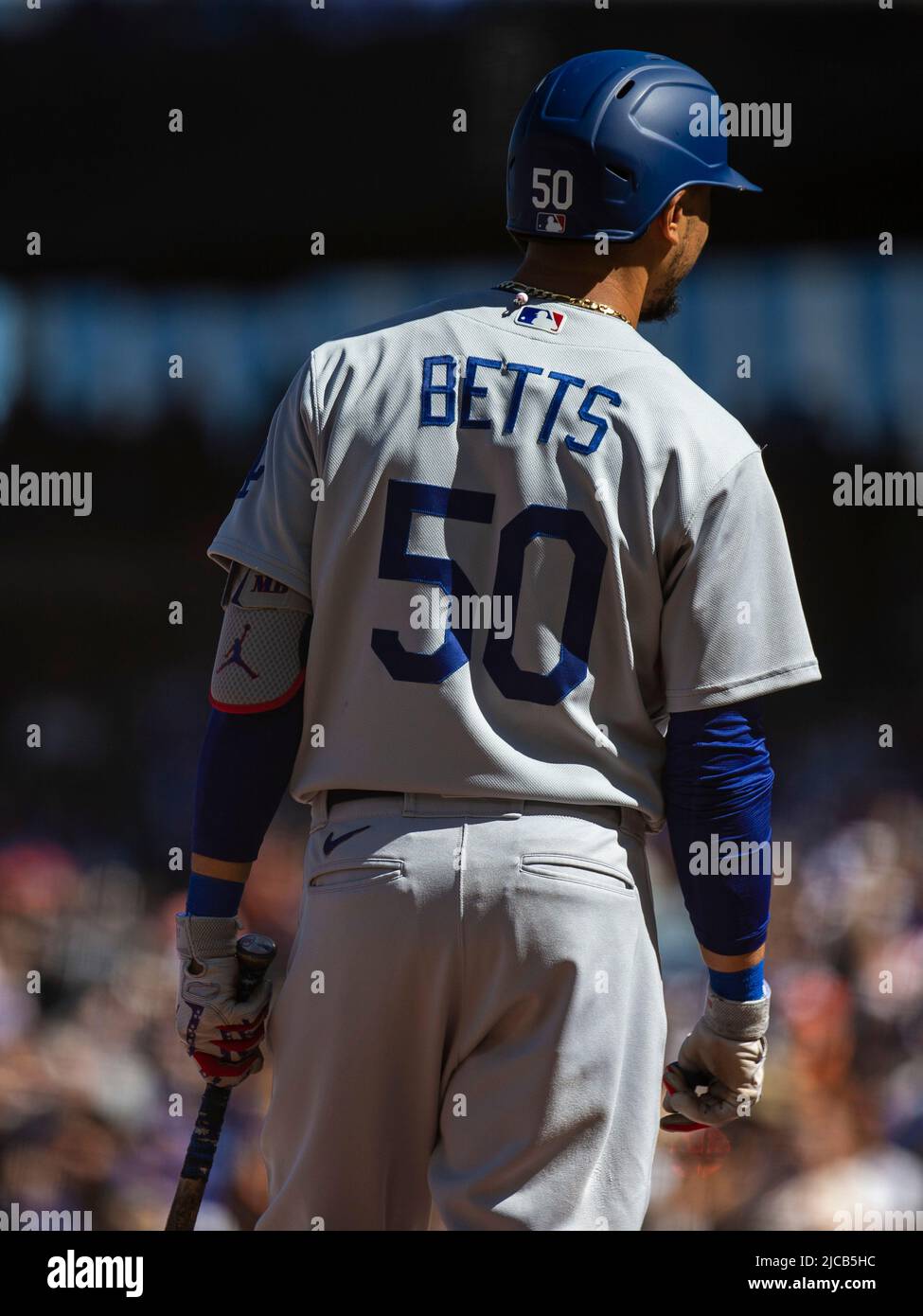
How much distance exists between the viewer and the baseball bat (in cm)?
170

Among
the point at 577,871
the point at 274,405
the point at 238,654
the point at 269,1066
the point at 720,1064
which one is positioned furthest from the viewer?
the point at 274,405

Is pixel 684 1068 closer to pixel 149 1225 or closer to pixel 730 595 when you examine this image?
pixel 730 595

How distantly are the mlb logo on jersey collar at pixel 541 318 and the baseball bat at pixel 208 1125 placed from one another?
734 mm

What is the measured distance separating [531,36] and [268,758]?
6.70 feet

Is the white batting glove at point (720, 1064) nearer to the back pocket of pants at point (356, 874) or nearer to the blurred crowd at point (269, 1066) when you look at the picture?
the back pocket of pants at point (356, 874)

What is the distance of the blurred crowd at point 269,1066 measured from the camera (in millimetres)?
3188

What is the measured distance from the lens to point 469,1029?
1.56 metres

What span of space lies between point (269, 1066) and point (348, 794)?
1723 millimetres

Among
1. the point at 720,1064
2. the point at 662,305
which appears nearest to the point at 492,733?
the point at 720,1064

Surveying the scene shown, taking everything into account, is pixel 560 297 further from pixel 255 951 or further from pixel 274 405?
pixel 274 405

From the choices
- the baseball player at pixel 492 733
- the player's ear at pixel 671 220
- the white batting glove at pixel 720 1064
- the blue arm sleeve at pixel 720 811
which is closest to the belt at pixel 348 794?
the baseball player at pixel 492 733

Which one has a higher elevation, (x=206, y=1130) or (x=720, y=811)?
(x=720, y=811)

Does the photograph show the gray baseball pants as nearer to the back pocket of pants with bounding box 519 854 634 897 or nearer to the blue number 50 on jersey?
the back pocket of pants with bounding box 519 854 634 897

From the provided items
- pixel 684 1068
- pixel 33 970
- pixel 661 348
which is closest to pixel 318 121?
pixel 661 348
